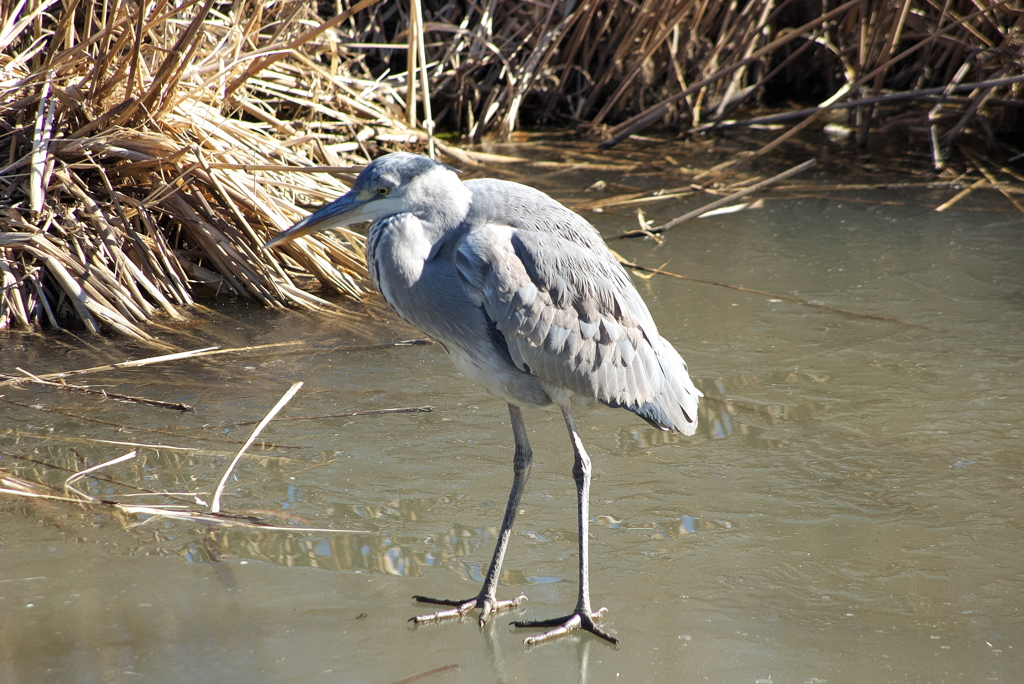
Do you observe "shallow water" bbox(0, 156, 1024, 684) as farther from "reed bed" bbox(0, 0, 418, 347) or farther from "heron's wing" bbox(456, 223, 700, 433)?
"heron's wing" bbox(456, 223, 700, 433)

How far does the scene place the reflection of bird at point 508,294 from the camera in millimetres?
2643

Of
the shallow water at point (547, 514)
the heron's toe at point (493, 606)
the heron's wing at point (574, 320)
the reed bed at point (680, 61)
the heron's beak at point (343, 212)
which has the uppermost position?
the reed bed at point (680, 61)

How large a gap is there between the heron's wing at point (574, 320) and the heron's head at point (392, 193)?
0.15 m

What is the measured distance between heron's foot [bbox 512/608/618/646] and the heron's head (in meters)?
1.18

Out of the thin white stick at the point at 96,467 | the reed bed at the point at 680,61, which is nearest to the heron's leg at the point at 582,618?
the thin white stick at the point at 96,467

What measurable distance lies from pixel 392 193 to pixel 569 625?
50.7 inches

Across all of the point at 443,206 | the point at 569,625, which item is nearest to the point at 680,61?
the point at 443,206

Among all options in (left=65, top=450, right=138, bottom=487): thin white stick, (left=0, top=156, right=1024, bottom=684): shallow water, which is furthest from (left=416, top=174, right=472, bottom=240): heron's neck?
(left=65, top=450, right=138, bottom=487): thin white stick

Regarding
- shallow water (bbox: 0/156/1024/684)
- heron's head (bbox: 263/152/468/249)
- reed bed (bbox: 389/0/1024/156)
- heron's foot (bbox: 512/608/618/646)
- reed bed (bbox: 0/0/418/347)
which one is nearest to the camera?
shallow water (bbox: 0/156/1024/684)

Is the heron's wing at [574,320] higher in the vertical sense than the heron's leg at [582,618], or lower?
higher

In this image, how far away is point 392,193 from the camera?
8.67 feet

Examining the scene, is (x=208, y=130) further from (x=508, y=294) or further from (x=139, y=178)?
(x=508, y=294)

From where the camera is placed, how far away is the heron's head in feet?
8.61

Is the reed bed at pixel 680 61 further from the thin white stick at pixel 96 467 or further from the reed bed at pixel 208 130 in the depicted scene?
the thin white stick at pixel 96 467
